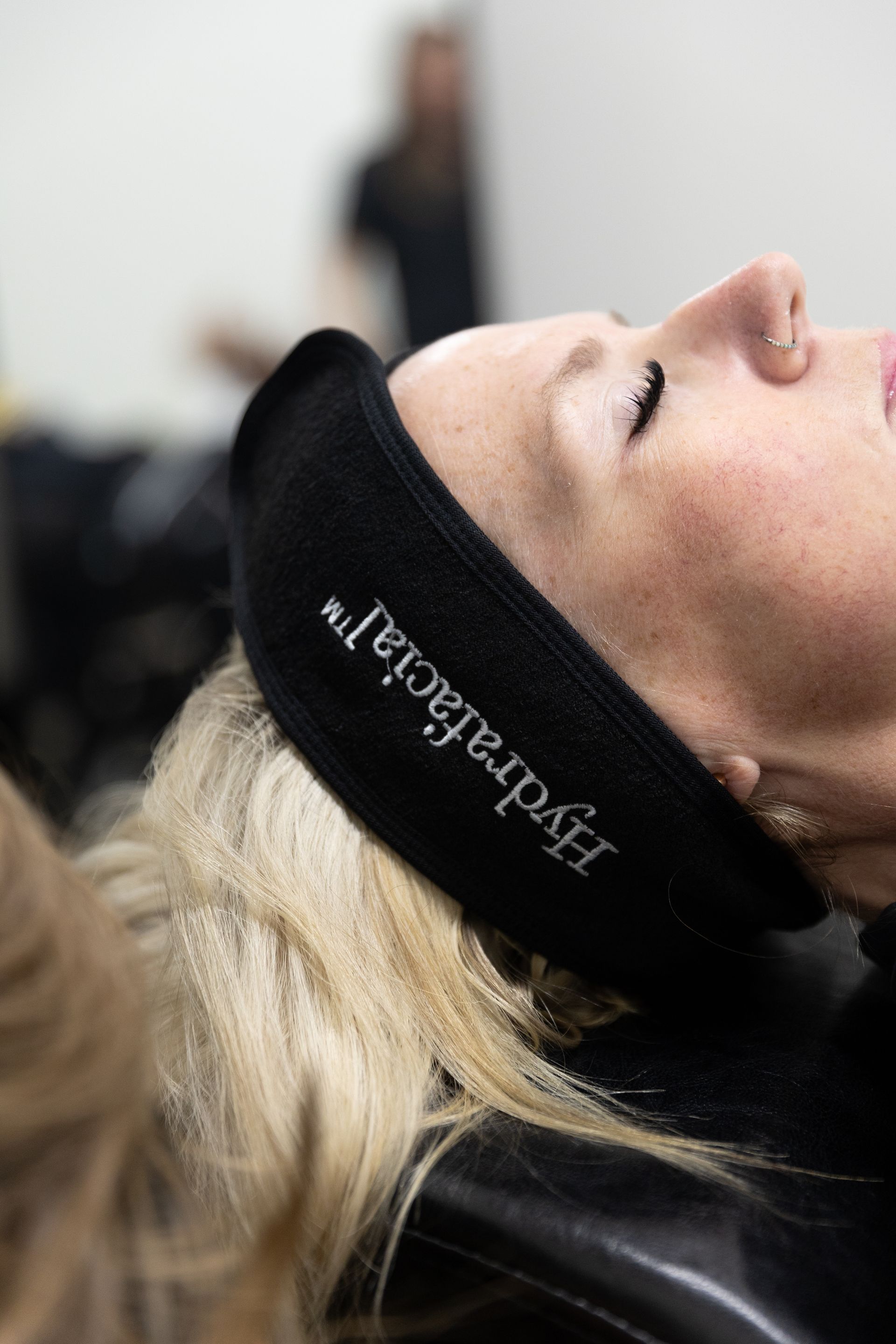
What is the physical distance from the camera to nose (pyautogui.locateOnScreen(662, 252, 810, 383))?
79 cm

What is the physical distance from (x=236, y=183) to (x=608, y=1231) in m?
3.23

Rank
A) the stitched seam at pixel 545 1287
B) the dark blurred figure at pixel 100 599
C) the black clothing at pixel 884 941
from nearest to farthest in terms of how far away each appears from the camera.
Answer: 1. the stitched seam at pixel 545 1287
2. the black clothing at pixel 884 941
3. the dark blurred figure at pixel 100 599

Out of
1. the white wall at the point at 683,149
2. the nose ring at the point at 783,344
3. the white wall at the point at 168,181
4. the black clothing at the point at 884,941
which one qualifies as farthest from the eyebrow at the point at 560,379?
the white wall at the point at 168,181

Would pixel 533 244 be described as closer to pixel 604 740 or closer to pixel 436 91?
pixel 436 91

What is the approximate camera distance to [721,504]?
74cm

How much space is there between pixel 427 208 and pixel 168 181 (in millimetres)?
955

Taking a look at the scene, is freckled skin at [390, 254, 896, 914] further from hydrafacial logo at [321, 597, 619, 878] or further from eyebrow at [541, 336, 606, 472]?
hydrafacial logo at [321, 597, 619, 878]

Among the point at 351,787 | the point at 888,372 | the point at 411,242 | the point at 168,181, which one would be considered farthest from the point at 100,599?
the point at 888,372

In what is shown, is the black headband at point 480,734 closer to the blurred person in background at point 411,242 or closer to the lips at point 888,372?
the lips at point 888,372

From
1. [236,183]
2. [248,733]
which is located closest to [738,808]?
Result: [248,733]

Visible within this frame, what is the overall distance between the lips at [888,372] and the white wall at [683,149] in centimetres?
139

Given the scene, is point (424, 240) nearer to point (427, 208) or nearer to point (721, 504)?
point (427, 208)

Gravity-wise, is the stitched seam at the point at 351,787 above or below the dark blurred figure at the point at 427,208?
below

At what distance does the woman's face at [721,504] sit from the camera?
729 mm
